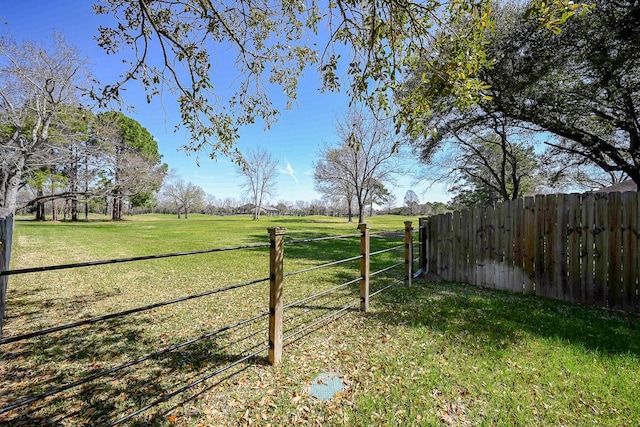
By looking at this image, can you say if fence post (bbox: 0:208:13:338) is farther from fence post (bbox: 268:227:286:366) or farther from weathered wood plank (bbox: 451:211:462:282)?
weathered wood plank (bbox: 451:211:462:282)

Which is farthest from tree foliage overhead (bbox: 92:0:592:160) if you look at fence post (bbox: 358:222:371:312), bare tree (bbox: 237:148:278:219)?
bare tree (bbox: 237:148:278:219)

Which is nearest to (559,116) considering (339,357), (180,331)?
(339,357)

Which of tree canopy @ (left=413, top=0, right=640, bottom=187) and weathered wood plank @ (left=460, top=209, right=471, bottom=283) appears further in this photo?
tree canopy @ (left=413, top=0, right=640, bottom=187)

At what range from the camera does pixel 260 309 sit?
4375 mm

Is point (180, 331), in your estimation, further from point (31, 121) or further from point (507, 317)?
point (31, 121)

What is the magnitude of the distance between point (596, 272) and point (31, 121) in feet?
58.5

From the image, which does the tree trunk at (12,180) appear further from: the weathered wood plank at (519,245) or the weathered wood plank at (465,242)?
the weathered wood plank at (519,245)

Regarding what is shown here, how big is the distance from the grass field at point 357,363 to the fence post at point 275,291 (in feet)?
0.57

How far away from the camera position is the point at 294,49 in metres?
4.27

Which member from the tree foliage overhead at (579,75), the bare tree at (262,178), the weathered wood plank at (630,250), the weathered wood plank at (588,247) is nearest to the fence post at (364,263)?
the weathered wood plank at (588,247)

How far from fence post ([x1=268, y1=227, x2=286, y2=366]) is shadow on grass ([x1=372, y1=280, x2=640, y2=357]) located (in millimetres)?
1665

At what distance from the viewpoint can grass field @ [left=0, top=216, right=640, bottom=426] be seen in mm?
2170

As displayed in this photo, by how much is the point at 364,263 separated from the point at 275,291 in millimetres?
1696

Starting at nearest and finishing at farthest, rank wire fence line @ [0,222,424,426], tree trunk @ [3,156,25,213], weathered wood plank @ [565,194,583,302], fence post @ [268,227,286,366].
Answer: wire fence line @ [0,222,424,426] < fence post @ [268,227,286,366] < weathered wood plank @ [565,194,583,302] < tree trunk @ [3,156,25,213]
